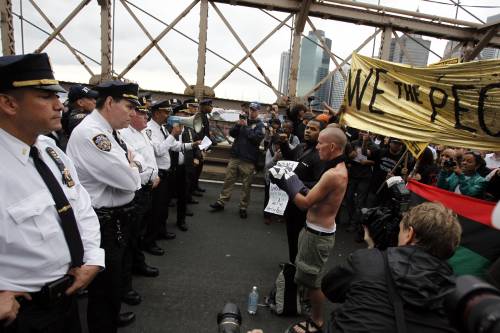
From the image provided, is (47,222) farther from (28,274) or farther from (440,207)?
(440,207)

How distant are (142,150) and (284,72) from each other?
646 centimetres

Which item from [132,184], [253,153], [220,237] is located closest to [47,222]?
[132,184]

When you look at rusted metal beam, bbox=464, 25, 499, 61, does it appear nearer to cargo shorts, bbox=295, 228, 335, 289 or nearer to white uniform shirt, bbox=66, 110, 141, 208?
cargo shorts, bbox=295, 228, 335, 289

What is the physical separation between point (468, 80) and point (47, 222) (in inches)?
159

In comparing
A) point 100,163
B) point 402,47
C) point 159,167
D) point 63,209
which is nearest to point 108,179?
point 100,163

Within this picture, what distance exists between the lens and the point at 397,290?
1.33 m

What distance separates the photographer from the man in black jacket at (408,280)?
51.8 inches

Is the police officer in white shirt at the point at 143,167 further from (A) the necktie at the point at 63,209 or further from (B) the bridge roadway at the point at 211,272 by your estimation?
(A) the necktie at the point at 63,209

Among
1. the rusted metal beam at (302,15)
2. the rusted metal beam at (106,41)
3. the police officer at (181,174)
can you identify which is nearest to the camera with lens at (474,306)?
the police officer at (181,174)

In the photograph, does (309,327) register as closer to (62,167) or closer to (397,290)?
(397,290)

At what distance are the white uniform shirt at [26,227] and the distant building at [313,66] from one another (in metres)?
7.81

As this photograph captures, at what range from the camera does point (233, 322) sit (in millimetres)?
1315

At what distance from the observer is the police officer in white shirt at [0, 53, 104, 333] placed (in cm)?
146

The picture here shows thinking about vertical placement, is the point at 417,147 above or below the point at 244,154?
above
